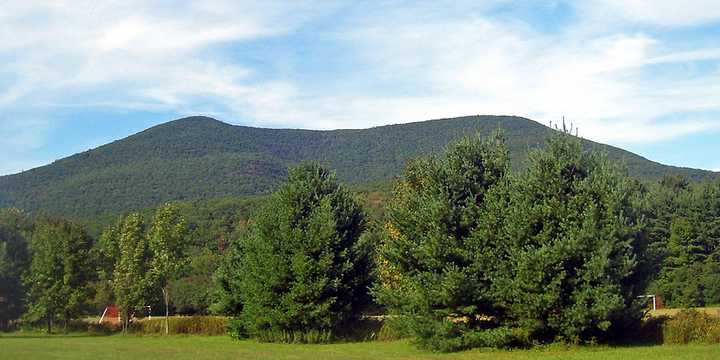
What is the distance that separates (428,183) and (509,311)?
6.84 metres

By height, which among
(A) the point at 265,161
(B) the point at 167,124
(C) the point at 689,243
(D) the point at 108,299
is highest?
(B) the point at 167,124

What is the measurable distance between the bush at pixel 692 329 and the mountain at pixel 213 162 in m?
89.7

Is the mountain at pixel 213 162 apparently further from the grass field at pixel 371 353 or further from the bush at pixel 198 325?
the grass field at pixel 371 353

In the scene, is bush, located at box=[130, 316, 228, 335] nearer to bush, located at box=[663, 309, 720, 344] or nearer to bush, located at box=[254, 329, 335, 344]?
bush, located at box=[254, 329, 335, 344]

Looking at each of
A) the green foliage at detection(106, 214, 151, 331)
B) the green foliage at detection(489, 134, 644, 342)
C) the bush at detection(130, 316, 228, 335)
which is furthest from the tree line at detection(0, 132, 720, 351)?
the green foliage at detection(106, 214, 151, 331)

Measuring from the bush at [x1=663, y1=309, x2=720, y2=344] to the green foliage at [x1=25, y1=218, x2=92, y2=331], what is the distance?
48.1m

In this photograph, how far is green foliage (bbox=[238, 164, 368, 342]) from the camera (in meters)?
37.7

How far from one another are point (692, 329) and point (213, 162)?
139m

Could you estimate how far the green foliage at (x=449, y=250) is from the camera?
30375 mm

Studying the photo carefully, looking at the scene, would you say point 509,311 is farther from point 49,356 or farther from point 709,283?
point 709,283

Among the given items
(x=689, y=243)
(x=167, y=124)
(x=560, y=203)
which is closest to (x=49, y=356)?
(x=560, y=203)

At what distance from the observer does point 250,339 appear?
140 ft

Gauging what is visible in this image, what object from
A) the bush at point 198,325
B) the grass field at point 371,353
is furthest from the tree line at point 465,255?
the bush at point 198,325

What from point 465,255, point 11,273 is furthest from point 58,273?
point 465,255
